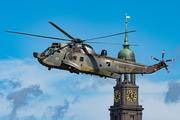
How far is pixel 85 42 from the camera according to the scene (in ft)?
257

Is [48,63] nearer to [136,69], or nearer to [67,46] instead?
[67,46]

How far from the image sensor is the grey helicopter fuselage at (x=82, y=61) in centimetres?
7494

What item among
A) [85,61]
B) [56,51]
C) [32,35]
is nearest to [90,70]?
[85,61]

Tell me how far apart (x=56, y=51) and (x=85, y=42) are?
555 centimetres

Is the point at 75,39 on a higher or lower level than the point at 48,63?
higher

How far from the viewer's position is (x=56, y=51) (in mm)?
75500

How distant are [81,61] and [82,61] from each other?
172 mm

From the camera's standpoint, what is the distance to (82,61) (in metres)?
76.4

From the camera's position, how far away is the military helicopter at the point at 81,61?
75000mm

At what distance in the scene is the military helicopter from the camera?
75000 mm

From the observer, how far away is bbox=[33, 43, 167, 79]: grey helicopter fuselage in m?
74.9

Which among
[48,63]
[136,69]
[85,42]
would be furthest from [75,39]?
[136,69]

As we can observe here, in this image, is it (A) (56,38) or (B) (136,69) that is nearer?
(A) (56,38)

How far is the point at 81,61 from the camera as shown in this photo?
251ft
